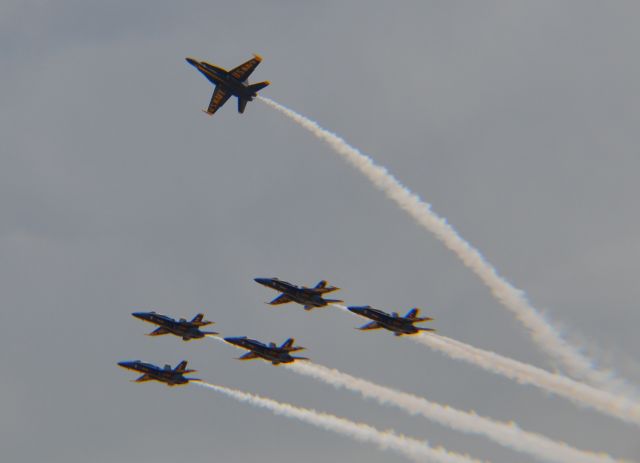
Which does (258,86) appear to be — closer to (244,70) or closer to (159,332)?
(244,70)

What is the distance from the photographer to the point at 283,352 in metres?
130

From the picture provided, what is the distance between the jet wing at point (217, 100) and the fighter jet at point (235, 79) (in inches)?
40.8

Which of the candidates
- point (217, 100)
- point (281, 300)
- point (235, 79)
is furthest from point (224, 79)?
point (281, 300)

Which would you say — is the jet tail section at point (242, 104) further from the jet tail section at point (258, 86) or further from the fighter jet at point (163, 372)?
the fighter jet at point (163, 372)

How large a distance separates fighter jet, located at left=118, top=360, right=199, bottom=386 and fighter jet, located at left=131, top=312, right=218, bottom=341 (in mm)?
5261

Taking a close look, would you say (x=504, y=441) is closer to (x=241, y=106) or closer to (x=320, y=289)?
(x=320, y=289)

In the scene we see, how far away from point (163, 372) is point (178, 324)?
26.1ft

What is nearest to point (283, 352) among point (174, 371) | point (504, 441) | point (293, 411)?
point (293, 411)

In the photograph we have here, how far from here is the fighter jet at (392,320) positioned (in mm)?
121125

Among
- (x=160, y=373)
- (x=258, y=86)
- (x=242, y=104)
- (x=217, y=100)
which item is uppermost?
(x=217, y=100)

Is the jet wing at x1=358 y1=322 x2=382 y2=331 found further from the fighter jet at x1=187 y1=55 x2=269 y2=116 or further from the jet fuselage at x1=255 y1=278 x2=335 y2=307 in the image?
the fighter jet at x1=187 y1=55 x2=269 y2=116

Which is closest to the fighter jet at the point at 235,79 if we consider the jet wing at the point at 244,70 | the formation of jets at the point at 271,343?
the jet wing at the point at 244,70

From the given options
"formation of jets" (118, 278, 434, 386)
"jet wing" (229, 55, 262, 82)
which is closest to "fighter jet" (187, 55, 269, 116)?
"jet wing" (229, 55, 262, 82)

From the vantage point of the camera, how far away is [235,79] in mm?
139750
